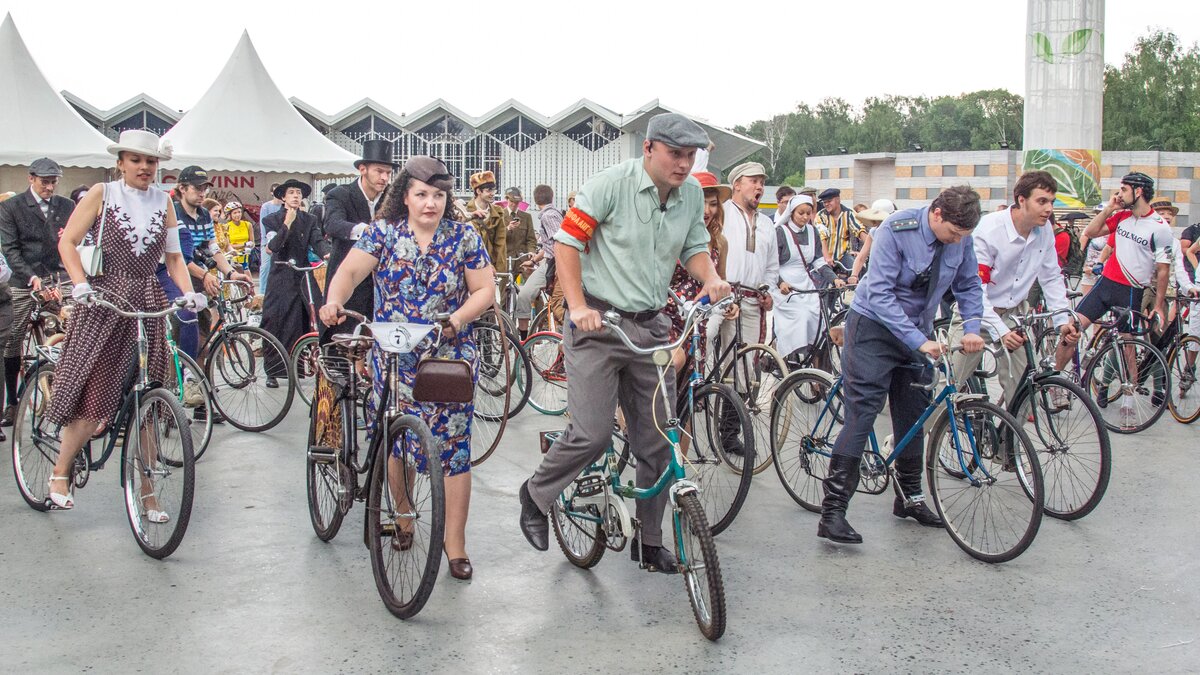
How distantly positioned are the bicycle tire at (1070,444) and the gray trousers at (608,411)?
7.64ft

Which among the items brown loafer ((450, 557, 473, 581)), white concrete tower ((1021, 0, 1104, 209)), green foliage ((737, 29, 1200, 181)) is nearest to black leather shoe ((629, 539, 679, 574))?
brown loafer ((450, 557, 473, 581))

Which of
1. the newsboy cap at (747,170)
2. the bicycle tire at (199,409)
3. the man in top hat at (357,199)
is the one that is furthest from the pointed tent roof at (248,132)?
the newsboy cap at (747,170)

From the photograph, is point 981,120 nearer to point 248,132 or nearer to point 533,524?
point 248,132

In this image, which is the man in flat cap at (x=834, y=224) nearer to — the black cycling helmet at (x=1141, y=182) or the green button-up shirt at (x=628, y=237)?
the black cycling helmet at (x=1141, y=182)

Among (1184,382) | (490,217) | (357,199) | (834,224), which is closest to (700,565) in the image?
(357,199)

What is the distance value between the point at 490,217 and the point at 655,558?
8512 mm

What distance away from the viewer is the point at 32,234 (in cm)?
872

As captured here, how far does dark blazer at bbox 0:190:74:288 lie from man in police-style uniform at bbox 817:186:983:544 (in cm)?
610

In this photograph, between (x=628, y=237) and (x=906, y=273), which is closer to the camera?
(x=628, y=237)

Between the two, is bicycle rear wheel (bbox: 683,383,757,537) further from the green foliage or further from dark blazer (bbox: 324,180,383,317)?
the green foliage

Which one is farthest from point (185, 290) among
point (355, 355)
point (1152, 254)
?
point (1152, 254)

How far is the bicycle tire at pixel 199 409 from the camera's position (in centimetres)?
669

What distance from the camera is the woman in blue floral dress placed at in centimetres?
508

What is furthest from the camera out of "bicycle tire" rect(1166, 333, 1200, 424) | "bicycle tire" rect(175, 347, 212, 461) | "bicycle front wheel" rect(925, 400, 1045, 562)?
"bicycle tire" rect(1166, 333, 1200, 424)
